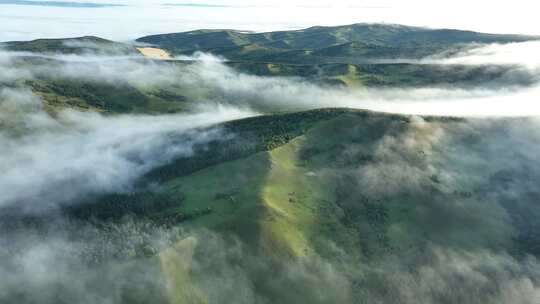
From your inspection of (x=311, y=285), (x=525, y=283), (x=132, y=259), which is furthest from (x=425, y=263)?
(x=132, y=259)

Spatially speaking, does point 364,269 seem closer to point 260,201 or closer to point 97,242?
point 260,201

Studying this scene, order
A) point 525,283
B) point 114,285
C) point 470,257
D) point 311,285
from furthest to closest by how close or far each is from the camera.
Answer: point 470,257
point 525,283
point 311,285
point 114,285

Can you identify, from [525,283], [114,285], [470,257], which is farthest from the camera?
[470,257]

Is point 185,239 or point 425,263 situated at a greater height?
point 185,239

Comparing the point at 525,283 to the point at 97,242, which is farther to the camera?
the point at 97,242

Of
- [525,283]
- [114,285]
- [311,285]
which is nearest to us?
[114,285]

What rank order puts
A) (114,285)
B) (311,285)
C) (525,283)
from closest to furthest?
(114,285) → (311,285) → (525,283)

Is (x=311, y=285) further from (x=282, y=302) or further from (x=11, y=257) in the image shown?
(x=11, y=257)

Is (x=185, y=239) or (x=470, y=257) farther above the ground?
(x=185, y=239)

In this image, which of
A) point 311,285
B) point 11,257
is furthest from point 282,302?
point 11,257
